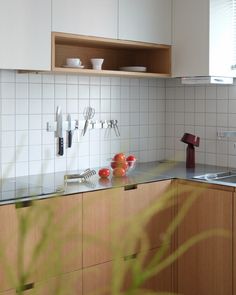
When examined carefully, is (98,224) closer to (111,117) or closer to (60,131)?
(60,131)

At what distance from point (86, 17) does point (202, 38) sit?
813 millimetres

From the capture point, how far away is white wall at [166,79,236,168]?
3.51 metres

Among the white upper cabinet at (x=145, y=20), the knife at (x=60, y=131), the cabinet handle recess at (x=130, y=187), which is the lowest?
the cabinet handle recess at (x=130, y=187)

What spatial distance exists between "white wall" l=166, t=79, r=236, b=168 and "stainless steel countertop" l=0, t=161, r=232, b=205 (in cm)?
11

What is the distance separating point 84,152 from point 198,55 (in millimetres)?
977

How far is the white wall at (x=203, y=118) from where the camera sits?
11.5 feet

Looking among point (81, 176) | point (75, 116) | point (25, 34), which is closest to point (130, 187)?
point (81, 176)

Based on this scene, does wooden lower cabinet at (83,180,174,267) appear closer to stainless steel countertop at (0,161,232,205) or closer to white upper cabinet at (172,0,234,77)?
stainless steel countertop at (0,161,232,205)

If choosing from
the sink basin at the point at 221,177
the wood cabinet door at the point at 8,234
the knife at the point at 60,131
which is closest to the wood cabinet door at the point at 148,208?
the sink basin at the point at 221,177

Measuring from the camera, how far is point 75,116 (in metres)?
3.31

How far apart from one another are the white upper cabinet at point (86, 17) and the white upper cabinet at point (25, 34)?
7 centimetres

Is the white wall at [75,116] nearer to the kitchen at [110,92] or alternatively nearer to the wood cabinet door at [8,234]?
the kitchen at [110,92]

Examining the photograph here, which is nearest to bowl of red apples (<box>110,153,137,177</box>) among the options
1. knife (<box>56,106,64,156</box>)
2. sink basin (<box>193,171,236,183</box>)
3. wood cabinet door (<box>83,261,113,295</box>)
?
knife (<box>56,106,64,156</box>)

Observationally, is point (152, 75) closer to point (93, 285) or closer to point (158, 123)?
point (158, 123)
